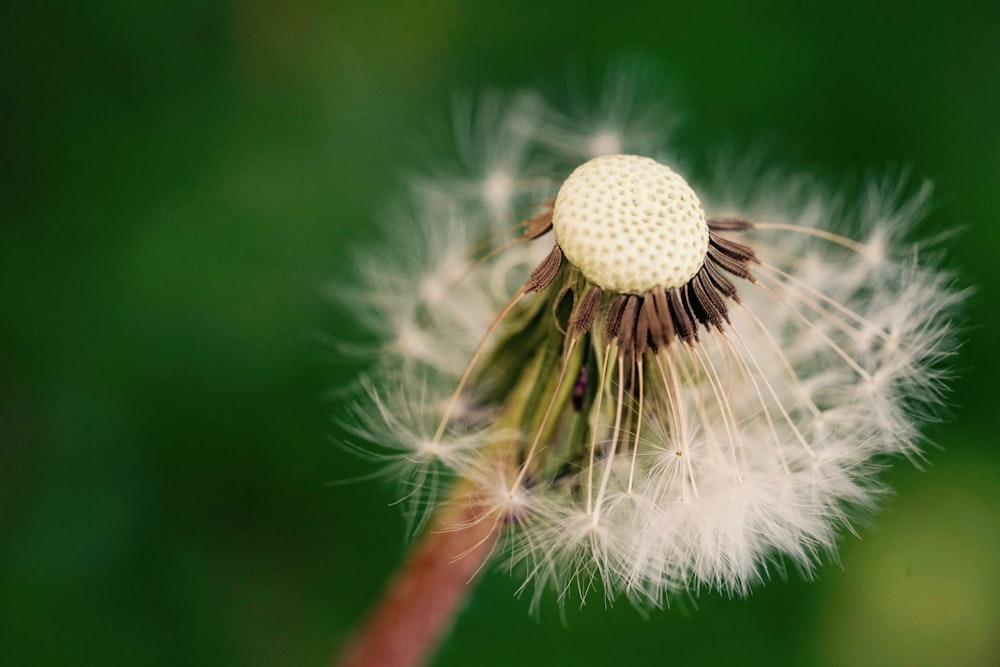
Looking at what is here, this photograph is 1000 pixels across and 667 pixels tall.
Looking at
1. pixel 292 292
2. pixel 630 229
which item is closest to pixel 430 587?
pixel 630 229

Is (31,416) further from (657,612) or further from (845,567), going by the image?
(845,567)

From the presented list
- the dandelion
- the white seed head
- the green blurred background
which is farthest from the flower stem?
the green blurred background

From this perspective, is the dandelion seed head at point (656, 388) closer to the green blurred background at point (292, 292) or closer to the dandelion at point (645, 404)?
the dandelion at point (645, 404)

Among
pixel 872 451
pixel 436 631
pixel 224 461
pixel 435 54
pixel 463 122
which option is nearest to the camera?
pixel 872 451

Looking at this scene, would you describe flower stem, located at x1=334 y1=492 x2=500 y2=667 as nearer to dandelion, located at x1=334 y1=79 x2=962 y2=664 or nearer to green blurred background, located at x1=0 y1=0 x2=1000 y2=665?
dandelion, located at x1=334 y1=79 x2=962 y2=664

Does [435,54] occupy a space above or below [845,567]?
above

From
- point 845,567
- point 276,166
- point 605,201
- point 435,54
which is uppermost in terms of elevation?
point 435,54

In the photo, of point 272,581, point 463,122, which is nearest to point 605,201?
point 463,122
